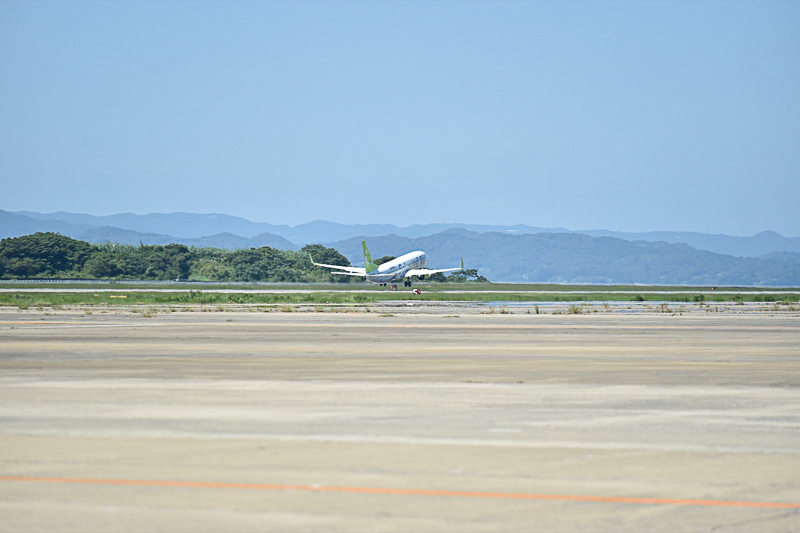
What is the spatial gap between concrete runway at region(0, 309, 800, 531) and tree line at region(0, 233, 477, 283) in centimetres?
11961

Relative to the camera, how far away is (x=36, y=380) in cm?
2253

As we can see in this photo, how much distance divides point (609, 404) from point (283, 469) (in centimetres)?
865

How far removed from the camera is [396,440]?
14.9m

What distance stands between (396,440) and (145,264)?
14997 centimetres

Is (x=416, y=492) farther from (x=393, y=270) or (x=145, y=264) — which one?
(x=145, y=264)

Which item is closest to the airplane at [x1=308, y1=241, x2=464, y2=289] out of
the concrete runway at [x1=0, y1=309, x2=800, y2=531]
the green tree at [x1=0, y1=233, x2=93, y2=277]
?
the green tree at [x1=0, y1=233, x2=93, y2=277]

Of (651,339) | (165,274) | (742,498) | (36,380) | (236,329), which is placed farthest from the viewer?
(165,274)

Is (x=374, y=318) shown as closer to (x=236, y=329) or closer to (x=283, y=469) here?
(x=236, y=329)

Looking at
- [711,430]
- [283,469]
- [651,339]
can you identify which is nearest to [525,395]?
[711,430]

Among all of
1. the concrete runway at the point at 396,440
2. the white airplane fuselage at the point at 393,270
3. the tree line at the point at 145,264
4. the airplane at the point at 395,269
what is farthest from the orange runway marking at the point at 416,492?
the tree line at the point at 145,264

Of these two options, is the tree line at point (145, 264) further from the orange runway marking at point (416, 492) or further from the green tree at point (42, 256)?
the orange runway marking at point (416, 492)

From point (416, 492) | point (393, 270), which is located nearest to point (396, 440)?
point (416, 492)

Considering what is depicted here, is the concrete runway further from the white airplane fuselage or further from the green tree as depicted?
the green tree

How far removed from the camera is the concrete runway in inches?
410
